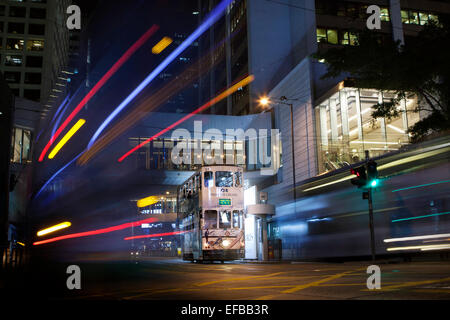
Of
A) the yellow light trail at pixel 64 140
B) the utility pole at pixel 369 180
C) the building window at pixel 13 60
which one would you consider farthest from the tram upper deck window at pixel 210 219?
the building window at pixel 13 60

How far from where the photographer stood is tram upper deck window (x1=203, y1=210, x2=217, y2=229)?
22.7m

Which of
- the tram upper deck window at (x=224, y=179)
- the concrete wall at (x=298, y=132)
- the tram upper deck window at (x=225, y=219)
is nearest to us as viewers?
the tram upper deck window at (x=224, y=179)

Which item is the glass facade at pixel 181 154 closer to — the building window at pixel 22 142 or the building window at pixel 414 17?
the building window at pixel 22 142

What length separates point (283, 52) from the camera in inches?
1900

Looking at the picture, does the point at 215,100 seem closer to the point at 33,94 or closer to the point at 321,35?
the point at 321,35

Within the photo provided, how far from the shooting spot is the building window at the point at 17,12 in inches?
3275

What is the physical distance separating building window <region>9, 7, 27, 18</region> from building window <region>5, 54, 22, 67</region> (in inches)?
317

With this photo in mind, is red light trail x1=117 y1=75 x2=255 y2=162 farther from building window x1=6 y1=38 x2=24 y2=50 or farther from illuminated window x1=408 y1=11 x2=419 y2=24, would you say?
building window x1=6 y1=38 x2=24 y2=50

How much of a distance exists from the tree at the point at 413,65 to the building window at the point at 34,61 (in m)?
76.8

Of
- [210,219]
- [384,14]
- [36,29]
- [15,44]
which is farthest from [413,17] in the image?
[15,44]

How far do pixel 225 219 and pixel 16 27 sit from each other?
7781 centimetres

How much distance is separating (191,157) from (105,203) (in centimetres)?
2777

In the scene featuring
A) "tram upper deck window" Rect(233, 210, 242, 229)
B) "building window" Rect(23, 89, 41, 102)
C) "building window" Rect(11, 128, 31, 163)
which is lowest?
"tram upper deck window" Rect(233, 210, 242, 229)
